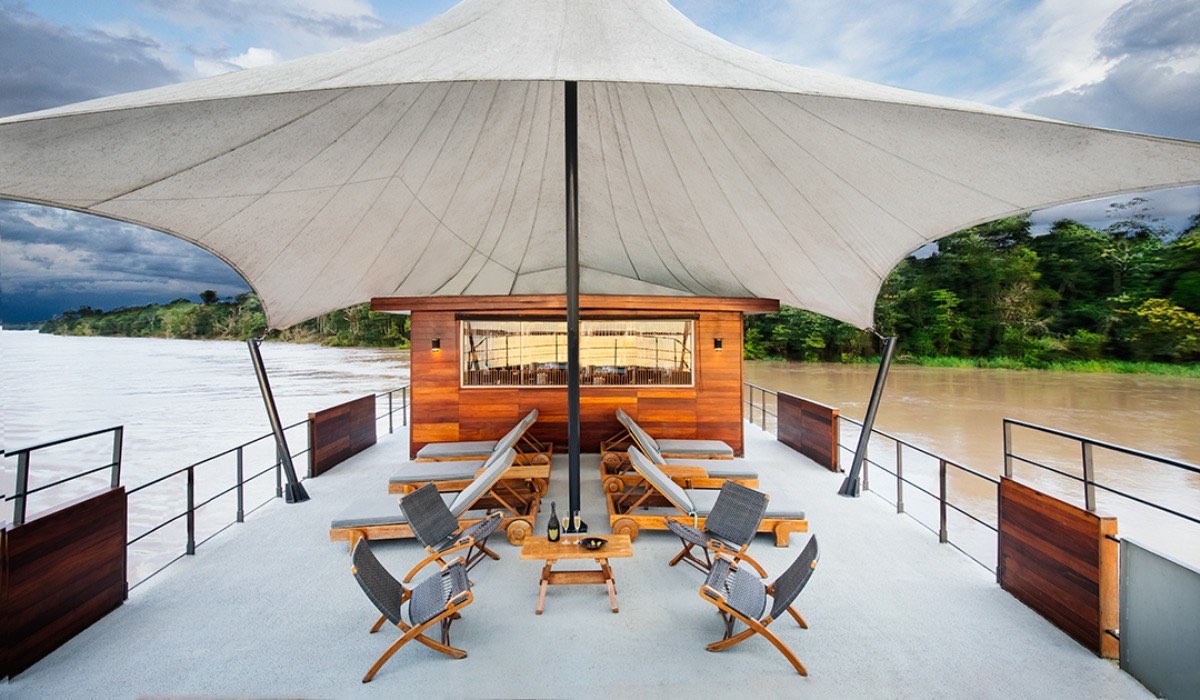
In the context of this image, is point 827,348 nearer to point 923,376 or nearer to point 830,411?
point 923,376

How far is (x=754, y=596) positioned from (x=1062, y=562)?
1.79m

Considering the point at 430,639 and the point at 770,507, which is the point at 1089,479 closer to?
the point at 770,507

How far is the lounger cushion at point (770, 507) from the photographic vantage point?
403cm

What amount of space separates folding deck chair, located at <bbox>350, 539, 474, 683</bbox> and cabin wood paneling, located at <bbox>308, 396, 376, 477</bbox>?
3911mm

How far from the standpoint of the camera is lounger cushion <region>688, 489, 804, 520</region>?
13.2 feet

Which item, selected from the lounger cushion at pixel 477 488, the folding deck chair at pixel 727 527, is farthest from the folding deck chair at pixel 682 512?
the lounger cushion at pixel 477 488

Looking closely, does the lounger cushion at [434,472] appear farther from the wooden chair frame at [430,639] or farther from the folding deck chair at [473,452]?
the wooden chair frame at [430,639]

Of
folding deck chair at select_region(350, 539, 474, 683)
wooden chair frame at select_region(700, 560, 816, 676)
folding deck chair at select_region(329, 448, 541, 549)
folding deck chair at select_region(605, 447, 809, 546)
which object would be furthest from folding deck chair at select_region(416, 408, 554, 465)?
wooden chair frame at select_region(700, 560, 816, 676)

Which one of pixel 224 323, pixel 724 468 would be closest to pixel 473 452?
pixel 724 468

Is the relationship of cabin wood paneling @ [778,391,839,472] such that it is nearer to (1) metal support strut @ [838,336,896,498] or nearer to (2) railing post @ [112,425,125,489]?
(1) metal support strut @ [838,336,896,498]

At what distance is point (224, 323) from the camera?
6400 centimetres

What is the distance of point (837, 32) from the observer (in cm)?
2934

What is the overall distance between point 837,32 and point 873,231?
32775mm

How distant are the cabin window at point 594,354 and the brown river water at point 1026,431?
8.55ft
